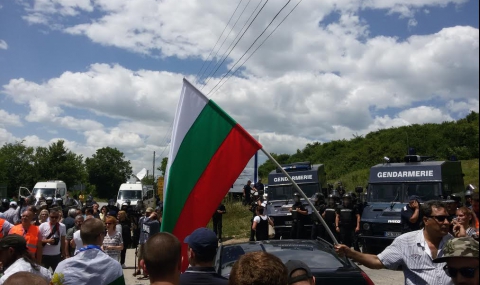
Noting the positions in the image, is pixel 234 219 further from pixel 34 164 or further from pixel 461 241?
pixel 34 164

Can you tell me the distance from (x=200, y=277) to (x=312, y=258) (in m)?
2.72

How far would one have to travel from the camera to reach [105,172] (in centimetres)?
11044

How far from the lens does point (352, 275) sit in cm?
538

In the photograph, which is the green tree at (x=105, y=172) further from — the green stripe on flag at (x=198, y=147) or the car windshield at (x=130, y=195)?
the green stripe on flag at (x=198, y=147)

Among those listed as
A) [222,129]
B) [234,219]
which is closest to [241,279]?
[222,129]

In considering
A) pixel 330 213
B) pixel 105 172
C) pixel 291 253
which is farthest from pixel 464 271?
pixel 105 172

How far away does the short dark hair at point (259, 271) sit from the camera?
231 cm

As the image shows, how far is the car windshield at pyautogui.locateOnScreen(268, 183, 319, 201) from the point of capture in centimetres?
1789

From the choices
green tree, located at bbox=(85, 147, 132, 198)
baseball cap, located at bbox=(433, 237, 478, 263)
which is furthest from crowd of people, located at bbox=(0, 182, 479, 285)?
green tree, located at bbox=(85, 147, 132, 198)

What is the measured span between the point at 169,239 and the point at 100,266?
1.17 meters

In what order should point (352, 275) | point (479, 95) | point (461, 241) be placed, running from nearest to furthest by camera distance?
point (479, 95)
point (461, 241)
point (352, 275)

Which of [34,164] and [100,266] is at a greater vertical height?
[34,164]

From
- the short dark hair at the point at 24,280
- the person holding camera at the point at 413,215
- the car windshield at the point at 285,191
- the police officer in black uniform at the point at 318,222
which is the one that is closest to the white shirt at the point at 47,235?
the short dark hair at the point at 24,280

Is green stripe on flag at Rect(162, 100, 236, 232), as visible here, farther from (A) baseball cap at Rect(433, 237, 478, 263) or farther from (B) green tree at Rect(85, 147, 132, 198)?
(B) green tree at Rect(85, 147, 132, 198)
